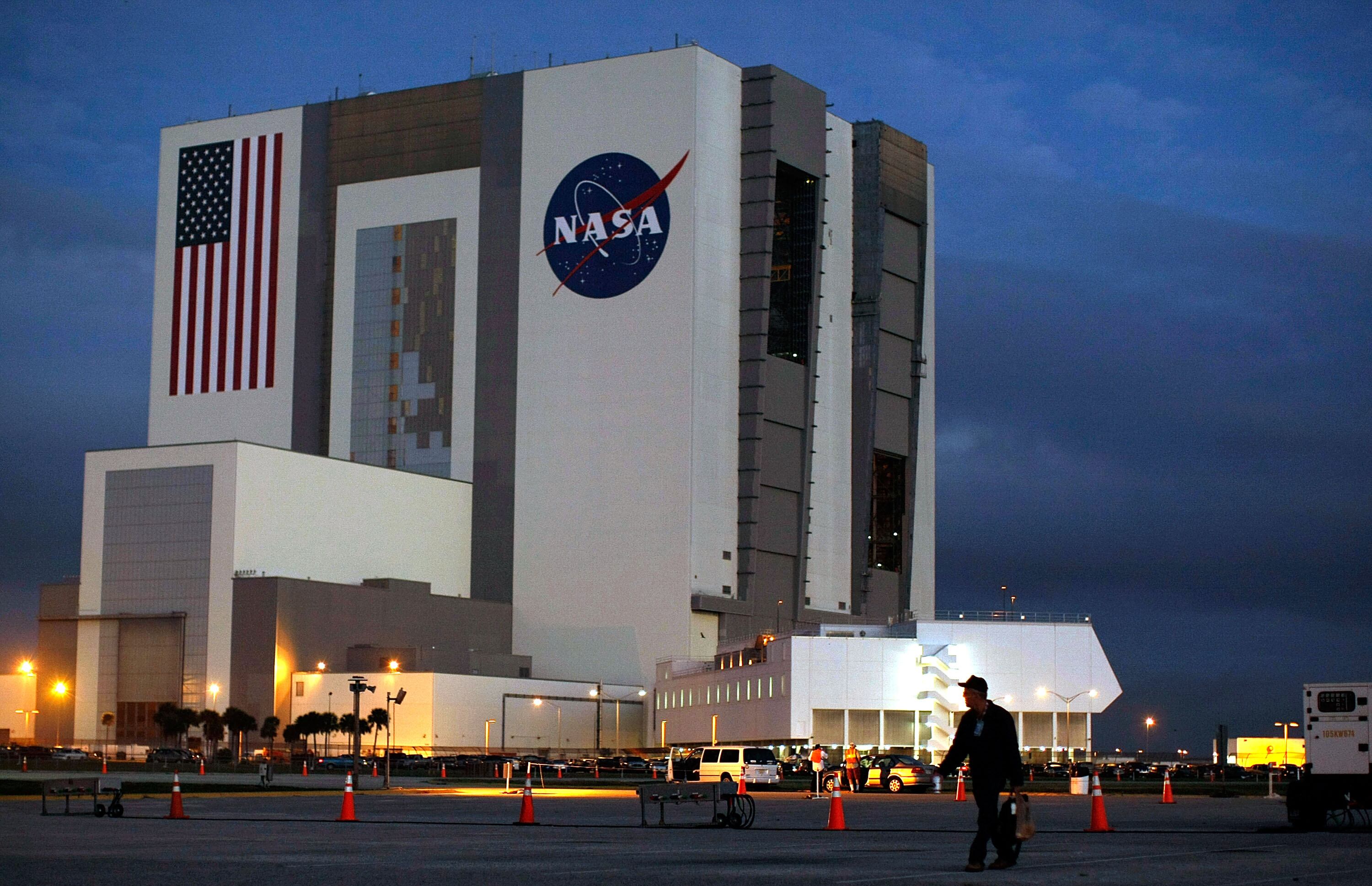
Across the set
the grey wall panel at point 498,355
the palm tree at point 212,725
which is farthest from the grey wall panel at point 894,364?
the palm tree at point 212,725

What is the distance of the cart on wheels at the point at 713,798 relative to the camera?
110ft

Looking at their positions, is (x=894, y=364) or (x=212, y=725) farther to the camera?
(x=894, y=364)

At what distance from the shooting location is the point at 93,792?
37.2 m

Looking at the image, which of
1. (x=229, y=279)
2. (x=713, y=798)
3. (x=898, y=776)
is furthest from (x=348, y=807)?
(x=229, y=279)

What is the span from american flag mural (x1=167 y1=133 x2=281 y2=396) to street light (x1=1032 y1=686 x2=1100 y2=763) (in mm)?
65406

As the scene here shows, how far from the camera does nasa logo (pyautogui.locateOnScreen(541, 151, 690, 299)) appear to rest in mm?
120125

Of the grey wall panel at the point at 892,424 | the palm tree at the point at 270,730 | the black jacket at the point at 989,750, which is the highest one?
the grey wall panel at the point at 892,424

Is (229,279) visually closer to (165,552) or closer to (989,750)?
(165,552)

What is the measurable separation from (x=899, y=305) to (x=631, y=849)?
383ft

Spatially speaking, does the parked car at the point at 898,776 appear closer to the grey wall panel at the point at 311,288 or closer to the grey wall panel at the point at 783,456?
the grey wall panel at the point at 783,456

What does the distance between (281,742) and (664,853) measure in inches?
3641

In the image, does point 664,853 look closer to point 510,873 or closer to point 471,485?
point 510,873

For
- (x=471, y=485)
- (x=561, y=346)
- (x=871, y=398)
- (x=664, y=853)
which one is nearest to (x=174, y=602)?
(x=471, y=485)

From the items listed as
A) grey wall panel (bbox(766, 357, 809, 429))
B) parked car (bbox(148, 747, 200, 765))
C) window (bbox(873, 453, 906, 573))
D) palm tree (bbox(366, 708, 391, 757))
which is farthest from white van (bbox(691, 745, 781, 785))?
window (bbox(873, 453, 906, 573))
